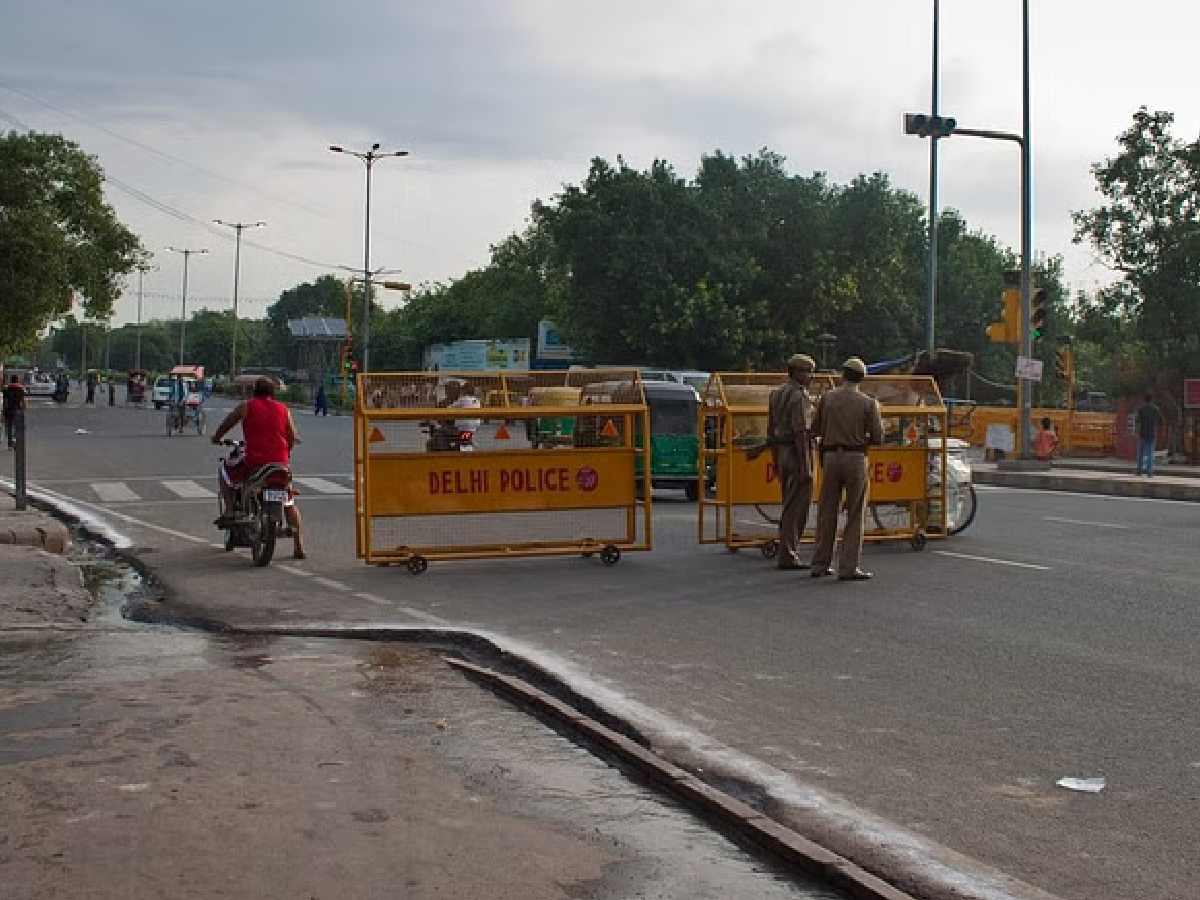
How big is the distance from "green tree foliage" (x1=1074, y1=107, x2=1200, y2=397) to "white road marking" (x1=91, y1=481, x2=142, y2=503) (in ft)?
88.0

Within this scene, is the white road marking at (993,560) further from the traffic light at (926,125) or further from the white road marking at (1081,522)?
the traffic light at (926,125)

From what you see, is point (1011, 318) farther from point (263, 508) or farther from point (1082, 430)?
point (263, 508)

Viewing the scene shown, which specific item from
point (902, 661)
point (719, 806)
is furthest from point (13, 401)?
point (719, 806)

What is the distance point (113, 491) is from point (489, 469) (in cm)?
1083

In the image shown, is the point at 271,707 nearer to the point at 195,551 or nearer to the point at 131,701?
the point at 131,701

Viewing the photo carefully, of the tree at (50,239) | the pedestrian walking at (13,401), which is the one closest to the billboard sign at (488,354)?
the tree at (50,239)

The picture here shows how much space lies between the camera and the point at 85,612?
10164 millimetres

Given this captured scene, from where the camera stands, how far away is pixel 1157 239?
39375 millimetres

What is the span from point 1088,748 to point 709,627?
366 centimetres

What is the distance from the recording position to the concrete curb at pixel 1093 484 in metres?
25.8

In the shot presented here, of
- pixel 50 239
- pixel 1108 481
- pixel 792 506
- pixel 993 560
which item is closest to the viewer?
pixel 792 506

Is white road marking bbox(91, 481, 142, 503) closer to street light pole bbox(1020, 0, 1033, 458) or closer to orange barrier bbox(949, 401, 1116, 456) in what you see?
street light pole bbox(1020, 0, 1033, 458)

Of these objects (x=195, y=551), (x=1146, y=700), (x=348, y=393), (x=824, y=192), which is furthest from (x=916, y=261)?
(x=1146, y=700)

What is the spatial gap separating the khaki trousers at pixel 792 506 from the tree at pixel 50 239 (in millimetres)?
42905
